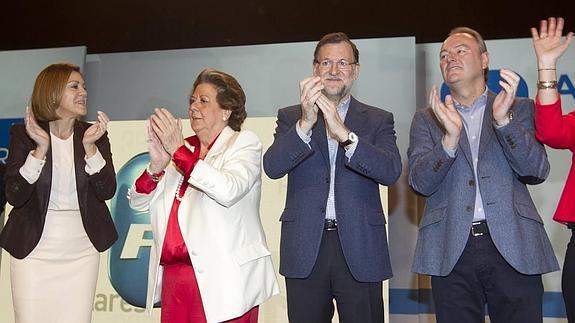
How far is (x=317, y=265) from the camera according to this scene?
280 centimetres

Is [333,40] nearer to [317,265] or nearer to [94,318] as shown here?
[317,265]

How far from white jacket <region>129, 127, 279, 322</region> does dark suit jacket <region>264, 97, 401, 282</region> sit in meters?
0.11

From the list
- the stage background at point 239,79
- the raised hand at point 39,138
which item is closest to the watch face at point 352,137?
the raised hand at point 39,138

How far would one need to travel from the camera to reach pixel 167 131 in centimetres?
271

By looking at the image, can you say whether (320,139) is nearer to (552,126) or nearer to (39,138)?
(552,126)

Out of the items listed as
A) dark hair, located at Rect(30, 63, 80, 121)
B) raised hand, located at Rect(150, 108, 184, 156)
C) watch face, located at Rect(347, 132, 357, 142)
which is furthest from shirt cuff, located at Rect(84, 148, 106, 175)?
watch face, located at Rect(347, 132, 357, 142)

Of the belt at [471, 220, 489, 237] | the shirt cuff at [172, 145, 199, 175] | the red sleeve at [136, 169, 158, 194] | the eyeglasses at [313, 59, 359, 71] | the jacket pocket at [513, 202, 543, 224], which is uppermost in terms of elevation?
the eyeglasses at [313, 59, 359, 71]

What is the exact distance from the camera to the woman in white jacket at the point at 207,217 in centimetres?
263

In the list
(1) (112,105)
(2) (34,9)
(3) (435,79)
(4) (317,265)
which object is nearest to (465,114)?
(4) (317,265)

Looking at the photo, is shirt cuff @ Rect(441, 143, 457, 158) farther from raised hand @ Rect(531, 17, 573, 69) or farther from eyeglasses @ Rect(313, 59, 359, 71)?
eyeglasses @ Rect(313, 59, 359, 71)

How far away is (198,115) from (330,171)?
59cm

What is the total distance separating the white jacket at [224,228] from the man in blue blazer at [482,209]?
64cm

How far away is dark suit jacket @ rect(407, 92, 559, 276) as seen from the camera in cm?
265

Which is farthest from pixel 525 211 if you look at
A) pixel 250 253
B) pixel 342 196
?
pixel 250 253
